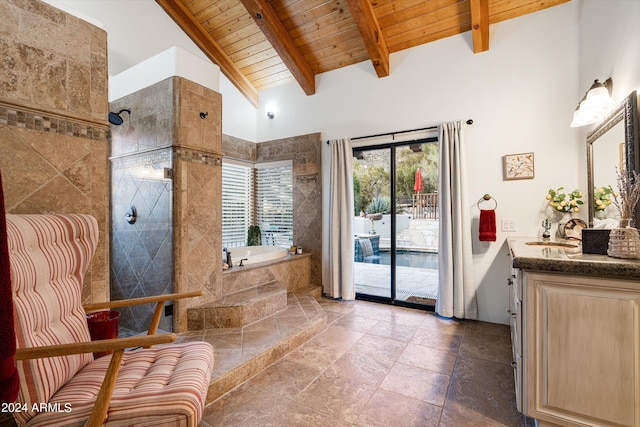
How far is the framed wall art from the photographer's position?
2.89 metres

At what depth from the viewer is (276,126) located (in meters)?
4.57

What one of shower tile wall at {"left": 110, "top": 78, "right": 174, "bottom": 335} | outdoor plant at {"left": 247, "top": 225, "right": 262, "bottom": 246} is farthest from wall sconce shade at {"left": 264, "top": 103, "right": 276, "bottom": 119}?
shower tile wall at {"left": 110, "top": 78, "right": 174, "bottom": 335}

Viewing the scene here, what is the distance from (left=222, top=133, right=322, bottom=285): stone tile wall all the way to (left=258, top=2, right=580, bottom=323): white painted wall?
0.90 metres

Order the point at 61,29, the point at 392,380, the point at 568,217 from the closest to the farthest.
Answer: the point at 61,29, the point at 392,380, the point at 568,217

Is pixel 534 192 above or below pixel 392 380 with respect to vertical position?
above

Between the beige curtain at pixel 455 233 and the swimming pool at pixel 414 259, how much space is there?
1.95 ft

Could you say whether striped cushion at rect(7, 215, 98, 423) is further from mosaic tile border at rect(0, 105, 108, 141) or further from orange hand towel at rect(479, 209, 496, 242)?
orange hand towel at rect(479, 209, 496, 242)

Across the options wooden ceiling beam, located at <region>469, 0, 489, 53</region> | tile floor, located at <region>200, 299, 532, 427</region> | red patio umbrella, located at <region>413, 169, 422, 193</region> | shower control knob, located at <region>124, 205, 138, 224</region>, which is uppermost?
wooden ceiling beam, located at <region>469, 0, 489, 53</region>

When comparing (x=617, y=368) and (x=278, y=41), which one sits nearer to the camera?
(x=617, y=368)

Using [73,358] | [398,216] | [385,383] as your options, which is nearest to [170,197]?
[73,358]

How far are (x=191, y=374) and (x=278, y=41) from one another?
366 centimetres

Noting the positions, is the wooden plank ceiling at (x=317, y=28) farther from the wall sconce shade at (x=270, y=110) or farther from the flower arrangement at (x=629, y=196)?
the flower arrangement at (x=629, y=196)

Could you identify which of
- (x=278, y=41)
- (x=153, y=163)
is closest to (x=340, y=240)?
(x=153, y=163)

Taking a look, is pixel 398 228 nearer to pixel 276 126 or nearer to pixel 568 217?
pixel 568 217
